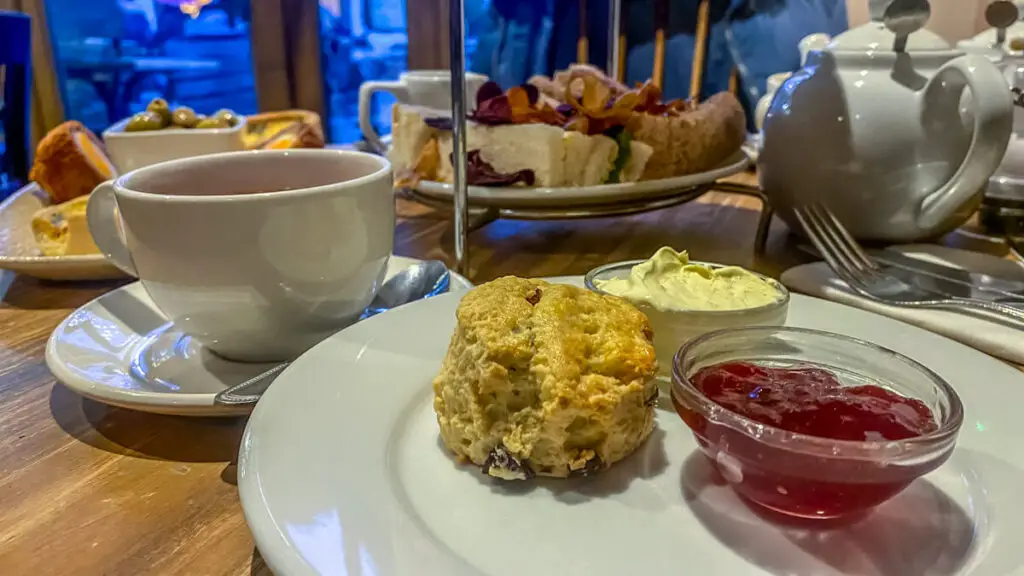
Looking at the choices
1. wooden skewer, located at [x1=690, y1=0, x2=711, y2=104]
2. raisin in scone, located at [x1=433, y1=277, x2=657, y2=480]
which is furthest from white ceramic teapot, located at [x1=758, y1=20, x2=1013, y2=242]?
wooden skewer, located at [x1=690, y1=0, x2=711, y2=104]

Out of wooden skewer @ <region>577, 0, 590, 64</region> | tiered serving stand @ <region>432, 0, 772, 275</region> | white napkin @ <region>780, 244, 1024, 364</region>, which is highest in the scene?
wooden skewer @ <region>577, 0, 590, 64</region>

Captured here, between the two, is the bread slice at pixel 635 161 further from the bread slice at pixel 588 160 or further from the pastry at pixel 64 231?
the pastry at pixel 64 231

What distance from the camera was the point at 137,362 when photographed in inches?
38.1

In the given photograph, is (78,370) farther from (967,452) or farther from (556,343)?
(967,452)

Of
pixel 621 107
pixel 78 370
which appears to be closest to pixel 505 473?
pixel 78 370

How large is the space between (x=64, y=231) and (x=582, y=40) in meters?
3.52

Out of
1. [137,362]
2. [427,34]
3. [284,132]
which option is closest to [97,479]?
[137,362]

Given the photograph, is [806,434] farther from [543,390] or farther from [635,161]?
[635,161]

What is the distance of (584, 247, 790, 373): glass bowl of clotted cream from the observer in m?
0.91

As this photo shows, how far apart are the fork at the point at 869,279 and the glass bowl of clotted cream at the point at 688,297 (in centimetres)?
31

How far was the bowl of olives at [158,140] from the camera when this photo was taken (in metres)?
1.81

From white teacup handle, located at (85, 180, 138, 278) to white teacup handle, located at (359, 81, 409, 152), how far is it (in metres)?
1.10

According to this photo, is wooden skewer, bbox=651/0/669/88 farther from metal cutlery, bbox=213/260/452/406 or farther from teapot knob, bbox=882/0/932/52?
metal cutlery, bbox=213/260/452/406

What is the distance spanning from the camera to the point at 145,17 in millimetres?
4277
